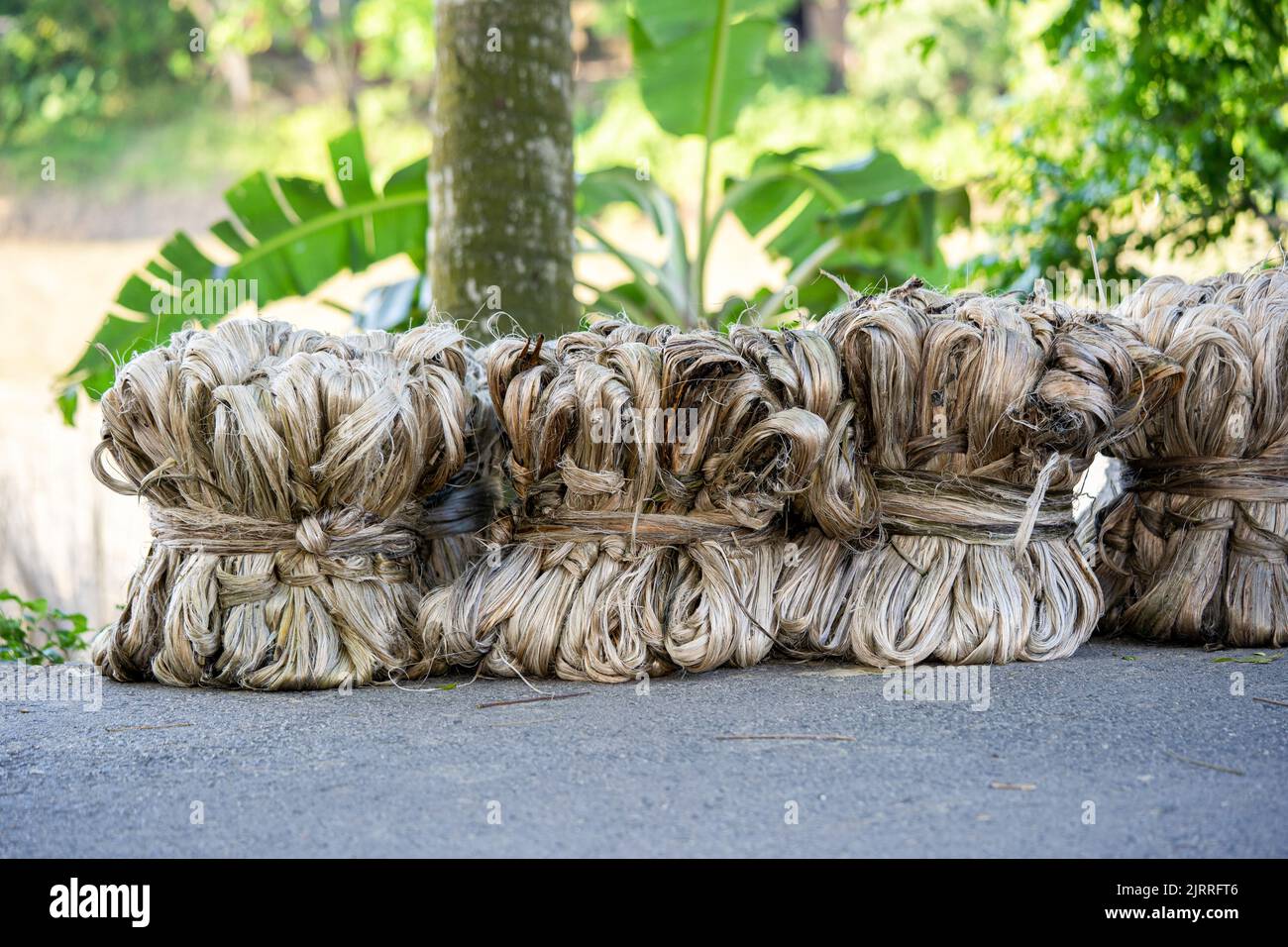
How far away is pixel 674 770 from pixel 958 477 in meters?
0.83

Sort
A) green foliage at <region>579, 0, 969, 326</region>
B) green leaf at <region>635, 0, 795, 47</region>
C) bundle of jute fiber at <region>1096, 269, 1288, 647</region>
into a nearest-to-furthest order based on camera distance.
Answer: bundle of jute fiber at <region>1096, 269, 1288, 647</region> → green foliage at <region>579, 0, 969, 326</region> → green leaf at <region>635, 0, 795, 47</region>

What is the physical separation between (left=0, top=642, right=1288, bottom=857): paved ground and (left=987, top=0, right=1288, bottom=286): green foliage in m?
2.88

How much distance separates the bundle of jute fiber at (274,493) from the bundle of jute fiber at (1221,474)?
51.6 inches

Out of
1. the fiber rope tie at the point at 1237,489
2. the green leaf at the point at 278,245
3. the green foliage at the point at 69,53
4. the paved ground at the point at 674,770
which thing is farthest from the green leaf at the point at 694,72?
Answer: the green foliage at the point at 69,53

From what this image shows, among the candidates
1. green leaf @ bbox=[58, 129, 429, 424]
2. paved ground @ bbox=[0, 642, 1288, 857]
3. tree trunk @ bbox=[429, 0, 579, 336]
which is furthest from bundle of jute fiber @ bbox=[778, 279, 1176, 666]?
green leaf @ bbox=[58, 129, 429, 424]

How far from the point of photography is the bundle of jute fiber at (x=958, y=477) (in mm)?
1985

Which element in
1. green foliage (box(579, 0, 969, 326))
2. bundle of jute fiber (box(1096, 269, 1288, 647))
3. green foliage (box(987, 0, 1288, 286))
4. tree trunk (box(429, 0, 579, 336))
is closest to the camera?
bundle of jute fiber (box(1096, 269, 1288, 647))

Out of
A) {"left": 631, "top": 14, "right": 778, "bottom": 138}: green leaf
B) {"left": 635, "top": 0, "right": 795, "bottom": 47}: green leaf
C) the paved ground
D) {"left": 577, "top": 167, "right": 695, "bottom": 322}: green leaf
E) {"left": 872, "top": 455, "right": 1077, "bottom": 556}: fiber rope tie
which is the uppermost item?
{"left": 635, "top": 0, "right": 795, "bottom": 47}: green leaf

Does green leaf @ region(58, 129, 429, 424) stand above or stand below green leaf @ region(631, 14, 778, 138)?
below

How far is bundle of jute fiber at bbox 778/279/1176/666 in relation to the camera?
1.99m

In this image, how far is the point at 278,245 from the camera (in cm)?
488

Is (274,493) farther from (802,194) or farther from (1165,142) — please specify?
(802,194)

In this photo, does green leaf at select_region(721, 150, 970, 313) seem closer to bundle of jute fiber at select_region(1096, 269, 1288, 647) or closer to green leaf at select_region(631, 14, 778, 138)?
green leaf at select_region(631, 14, 778, 138)

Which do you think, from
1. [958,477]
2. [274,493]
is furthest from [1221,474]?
[274,493]
